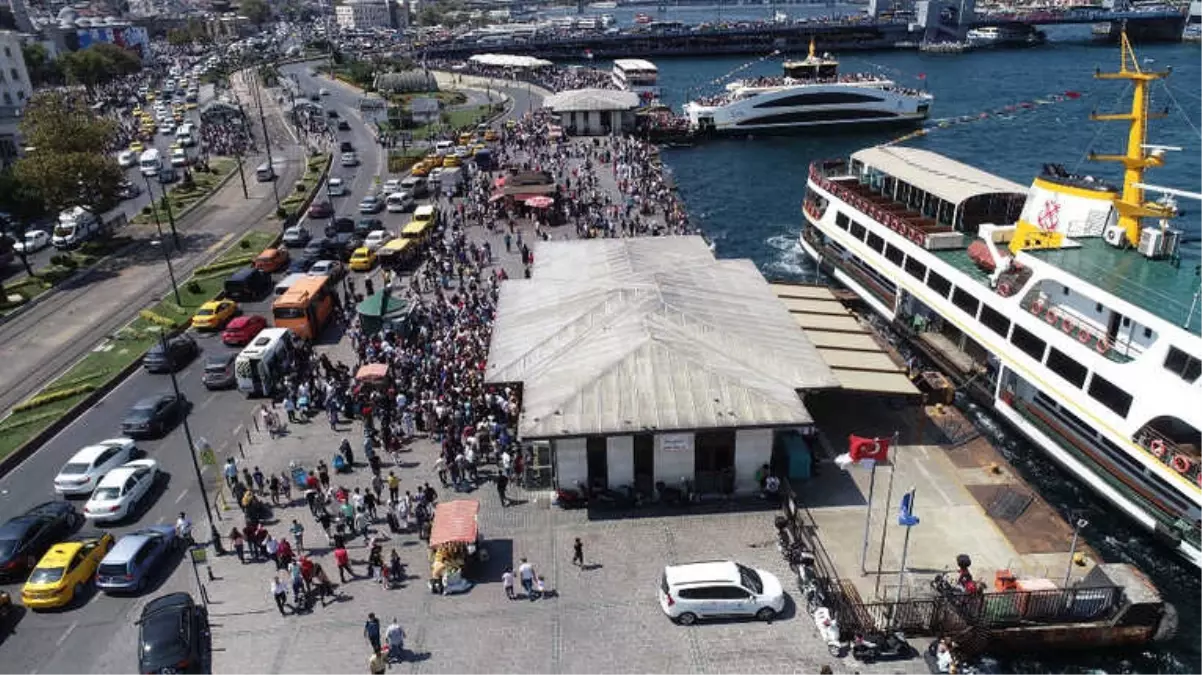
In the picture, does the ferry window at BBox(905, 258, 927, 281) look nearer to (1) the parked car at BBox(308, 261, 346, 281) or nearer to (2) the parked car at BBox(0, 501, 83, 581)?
(1) the parked car at BBox(308, 261, 346, 281)

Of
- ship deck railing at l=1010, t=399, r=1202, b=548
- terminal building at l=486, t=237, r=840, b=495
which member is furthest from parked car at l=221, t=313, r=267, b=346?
ship deck railing at l=1010, t=399, r=1202, b=548

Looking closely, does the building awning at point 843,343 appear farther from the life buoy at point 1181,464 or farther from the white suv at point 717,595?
the white suv at point 717,595

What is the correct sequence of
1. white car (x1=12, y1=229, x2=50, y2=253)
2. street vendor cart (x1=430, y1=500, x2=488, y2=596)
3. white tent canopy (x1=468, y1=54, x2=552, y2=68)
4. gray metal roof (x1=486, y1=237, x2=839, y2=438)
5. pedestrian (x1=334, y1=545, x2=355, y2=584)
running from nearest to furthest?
street vendor cart (x1=430, y1=500, x2=488, y2=596), pedestrian (x1=334, y1=545, x2=355, y2=584), gray metal roof (x1=486, y1=237, x2=839, y2=438), white car (x1=12, y1=229, x2=50, y2=253), white tent canopy (x1=468, y1=54, x2=552, y2=68)

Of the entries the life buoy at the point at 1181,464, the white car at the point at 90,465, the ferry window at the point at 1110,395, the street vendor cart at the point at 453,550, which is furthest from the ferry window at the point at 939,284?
the white car at the point at 90,465

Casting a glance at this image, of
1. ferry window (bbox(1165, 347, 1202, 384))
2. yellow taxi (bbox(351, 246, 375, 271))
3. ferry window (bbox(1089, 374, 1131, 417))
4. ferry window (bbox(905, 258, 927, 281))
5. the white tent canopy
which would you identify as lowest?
yellow taxi (bbox(351, 246, 375, 271))

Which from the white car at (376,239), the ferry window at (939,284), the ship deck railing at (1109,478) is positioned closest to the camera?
the ship deck railing at (1109,478)

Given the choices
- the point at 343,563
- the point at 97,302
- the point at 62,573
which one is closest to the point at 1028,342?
the point at 343,563
